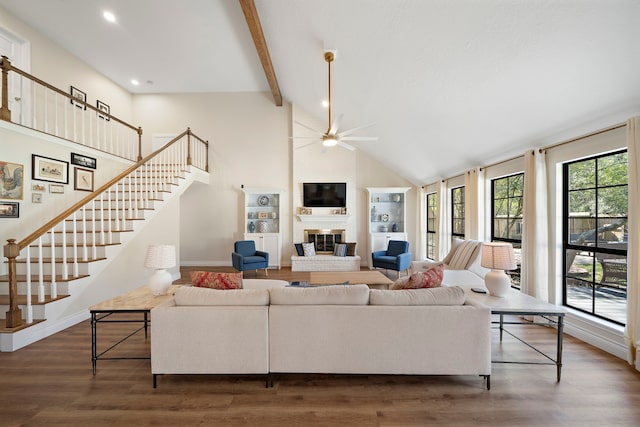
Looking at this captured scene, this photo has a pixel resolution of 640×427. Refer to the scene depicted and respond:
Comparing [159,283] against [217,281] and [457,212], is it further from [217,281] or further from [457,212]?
[457,212]

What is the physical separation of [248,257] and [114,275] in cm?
255

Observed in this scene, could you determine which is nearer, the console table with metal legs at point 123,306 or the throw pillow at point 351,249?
the console table with metal legs at point 123,306

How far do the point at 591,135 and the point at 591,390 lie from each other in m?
2.61

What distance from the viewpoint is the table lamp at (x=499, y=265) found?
2701 mm

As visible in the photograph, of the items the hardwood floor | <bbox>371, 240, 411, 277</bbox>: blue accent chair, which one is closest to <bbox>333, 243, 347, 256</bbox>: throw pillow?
<bbox>371, 240, 411, 277</bbox>: blue accent chair

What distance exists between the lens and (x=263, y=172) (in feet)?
24.7

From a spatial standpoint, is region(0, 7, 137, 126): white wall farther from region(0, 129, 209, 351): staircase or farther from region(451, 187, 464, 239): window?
region(451, 187, 464, 239): window

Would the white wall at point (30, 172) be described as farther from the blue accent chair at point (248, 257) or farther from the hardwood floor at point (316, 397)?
the blue accent chair at point (248, 257)

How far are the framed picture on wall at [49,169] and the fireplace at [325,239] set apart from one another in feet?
16.9

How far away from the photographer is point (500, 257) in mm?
2752

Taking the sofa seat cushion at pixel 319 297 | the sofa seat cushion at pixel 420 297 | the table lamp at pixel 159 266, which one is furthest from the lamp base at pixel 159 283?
the sofa seat cushion at pixel 420 297

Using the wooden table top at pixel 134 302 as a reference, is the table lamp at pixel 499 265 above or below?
above

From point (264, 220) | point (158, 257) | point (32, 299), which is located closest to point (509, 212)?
point (158, 257)

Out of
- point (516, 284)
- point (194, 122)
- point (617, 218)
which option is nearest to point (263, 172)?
point (194, 122)
